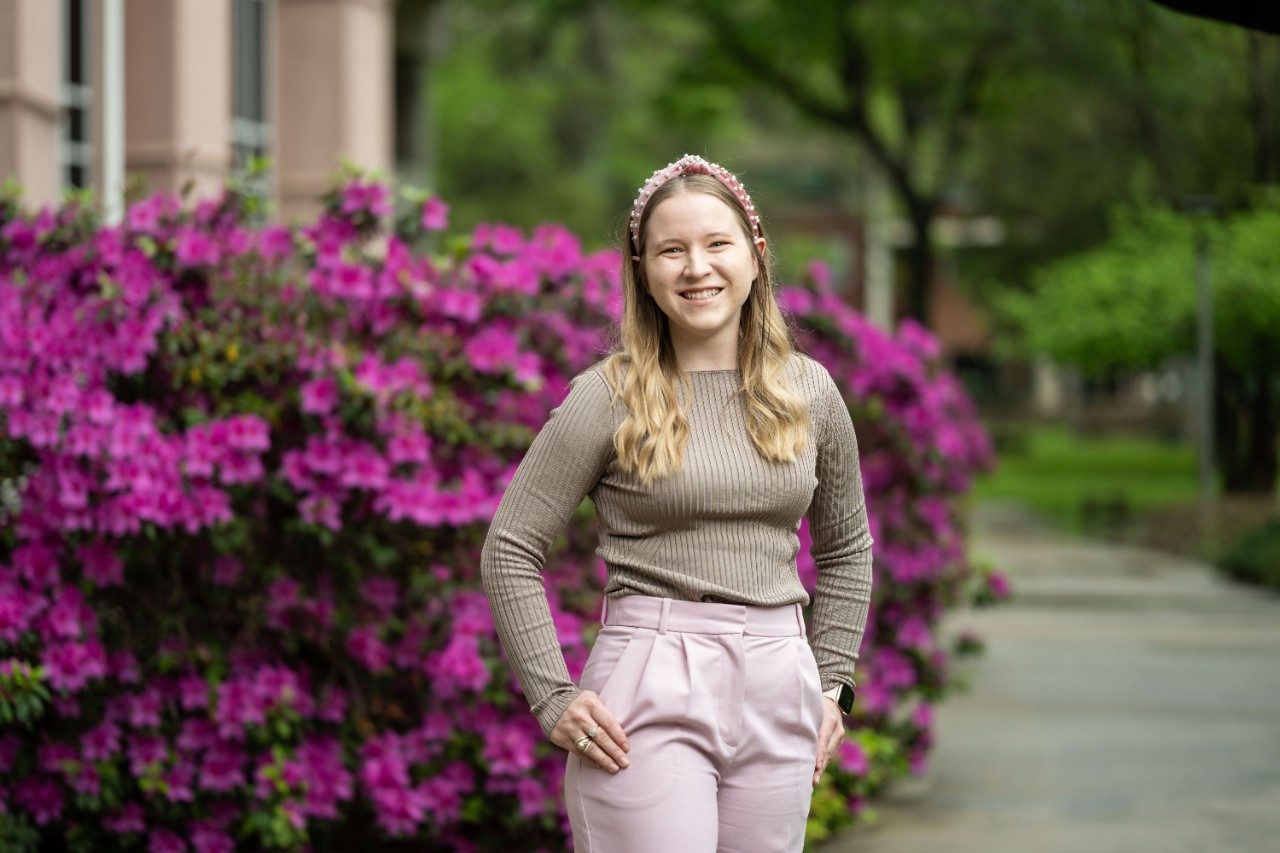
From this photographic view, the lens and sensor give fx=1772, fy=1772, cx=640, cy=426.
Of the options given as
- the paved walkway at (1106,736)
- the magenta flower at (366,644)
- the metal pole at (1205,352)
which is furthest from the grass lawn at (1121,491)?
the magenta flower at (366,644)

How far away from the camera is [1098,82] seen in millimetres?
24625

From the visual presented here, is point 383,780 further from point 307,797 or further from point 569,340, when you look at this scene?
point 569,340

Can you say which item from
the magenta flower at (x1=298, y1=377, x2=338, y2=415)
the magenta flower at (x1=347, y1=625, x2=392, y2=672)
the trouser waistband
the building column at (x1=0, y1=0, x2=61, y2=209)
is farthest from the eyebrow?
the building column at (x1=0, y1=0, x2=61, y2=209)

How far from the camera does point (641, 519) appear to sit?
2840 millimetres

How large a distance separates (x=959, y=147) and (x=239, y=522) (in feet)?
91.0

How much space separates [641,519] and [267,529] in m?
2.37

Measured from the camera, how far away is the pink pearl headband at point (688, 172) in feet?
9.58

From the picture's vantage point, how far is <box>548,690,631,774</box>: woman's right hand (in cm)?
272


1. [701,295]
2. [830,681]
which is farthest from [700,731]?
[701,295]

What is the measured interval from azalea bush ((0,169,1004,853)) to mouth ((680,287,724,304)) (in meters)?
1.84

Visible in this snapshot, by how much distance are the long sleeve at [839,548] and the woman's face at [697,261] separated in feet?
0.88

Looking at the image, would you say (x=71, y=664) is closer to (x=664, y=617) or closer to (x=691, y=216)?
(x=664, y=617)

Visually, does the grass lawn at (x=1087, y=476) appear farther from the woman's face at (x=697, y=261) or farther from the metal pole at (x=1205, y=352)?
the woman's face at (x=697, y=261)

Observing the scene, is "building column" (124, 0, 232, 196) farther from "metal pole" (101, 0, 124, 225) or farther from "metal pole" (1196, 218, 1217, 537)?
"metal pole" (1196, 218, 1217, 537)
